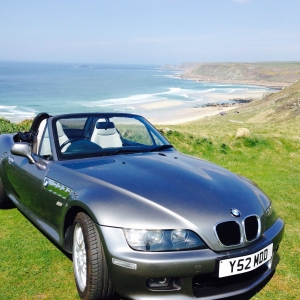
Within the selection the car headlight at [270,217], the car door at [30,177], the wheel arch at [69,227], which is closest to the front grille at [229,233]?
the car headlight at [270,217]

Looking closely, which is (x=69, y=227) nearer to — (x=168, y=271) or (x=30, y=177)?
(x=30, y=177)

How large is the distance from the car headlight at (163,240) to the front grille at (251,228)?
420mm

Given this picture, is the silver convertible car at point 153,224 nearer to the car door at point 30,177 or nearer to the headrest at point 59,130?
the car door at point 30,177

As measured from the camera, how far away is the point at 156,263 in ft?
8.45

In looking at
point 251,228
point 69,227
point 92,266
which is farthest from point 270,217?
point 69,227

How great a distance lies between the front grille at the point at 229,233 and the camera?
9.02 ft

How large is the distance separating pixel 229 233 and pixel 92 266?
1.06 metres

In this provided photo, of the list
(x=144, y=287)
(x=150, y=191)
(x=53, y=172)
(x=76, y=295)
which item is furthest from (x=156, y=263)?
(x=53, y=172)

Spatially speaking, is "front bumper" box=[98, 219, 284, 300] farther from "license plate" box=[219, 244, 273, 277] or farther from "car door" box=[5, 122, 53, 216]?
"car door" box=[5, 122, 53, 216]

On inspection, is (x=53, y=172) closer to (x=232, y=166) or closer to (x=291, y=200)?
(x=291, y=200)

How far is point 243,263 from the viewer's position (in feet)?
9.12

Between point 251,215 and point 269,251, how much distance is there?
354mm

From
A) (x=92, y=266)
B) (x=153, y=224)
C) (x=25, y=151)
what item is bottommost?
(x=92, y=266)

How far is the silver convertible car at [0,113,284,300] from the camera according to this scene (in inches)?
105
